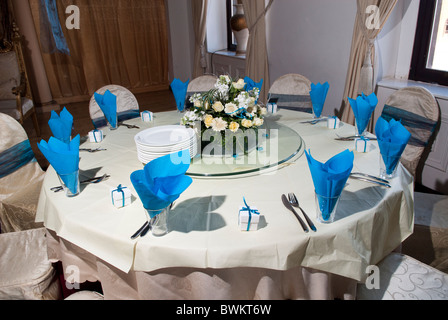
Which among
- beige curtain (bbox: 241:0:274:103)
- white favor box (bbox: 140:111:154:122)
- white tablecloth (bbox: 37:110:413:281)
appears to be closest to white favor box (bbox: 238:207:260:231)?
white tablecloth (bbox: 37:110:413:281)

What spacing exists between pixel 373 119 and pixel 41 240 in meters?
2.83

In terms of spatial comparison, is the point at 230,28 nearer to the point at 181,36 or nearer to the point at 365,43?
the point at 181,36

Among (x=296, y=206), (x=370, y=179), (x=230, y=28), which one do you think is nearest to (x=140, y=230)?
(x=296, y=206)

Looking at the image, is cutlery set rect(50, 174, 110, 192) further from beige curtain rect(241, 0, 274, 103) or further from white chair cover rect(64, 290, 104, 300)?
beige curtain rect(241, 0, 274, 103)

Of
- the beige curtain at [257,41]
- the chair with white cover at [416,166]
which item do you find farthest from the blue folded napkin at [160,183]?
the beige curtain at [257,41]

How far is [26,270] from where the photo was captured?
1367mm

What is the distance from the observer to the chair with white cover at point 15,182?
1.83m

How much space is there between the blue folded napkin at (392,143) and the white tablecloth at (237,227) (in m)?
0.09

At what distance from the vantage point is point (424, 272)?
4.07 feet

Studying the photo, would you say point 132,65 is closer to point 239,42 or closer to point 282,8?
point 239,42

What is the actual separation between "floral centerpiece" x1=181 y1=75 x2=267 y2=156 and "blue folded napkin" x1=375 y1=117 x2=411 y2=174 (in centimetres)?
53

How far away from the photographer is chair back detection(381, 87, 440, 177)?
1.90 meters

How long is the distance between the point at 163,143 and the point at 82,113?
441 centimetres

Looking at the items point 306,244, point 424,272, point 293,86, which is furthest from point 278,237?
point 293,86
